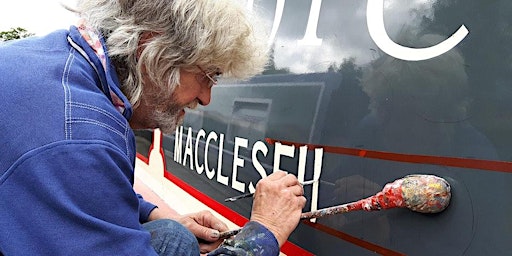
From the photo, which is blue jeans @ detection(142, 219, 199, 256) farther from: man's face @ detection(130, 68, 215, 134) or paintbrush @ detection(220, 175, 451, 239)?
paintbrush @ detection(220, 175, 451, 239)

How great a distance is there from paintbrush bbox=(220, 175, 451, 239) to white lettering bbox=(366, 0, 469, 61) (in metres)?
0.23

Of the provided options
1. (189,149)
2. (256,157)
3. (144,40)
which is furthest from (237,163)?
(144,40)

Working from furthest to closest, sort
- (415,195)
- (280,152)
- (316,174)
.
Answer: (280,152), (316,174), (415,195)

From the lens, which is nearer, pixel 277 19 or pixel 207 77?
pixel 207 77

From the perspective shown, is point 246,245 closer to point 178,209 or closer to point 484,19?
point 484,19

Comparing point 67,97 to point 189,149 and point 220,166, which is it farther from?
point 189,149

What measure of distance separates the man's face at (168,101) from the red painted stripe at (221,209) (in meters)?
0.49

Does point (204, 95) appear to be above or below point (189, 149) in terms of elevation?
above

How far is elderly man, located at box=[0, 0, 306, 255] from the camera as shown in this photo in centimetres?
89

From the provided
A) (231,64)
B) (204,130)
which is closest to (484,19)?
(231,64)

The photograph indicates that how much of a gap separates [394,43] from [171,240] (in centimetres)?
70

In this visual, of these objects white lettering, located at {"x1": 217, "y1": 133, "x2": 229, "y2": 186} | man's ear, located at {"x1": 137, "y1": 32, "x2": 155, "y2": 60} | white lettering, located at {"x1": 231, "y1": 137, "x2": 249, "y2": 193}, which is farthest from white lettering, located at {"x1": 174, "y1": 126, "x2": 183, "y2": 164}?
man's ear, located at {"x1": 137, "y1": 32, "x2": 155, "y2": 60}

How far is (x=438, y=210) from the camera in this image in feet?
3.30

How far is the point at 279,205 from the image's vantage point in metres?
1.23
